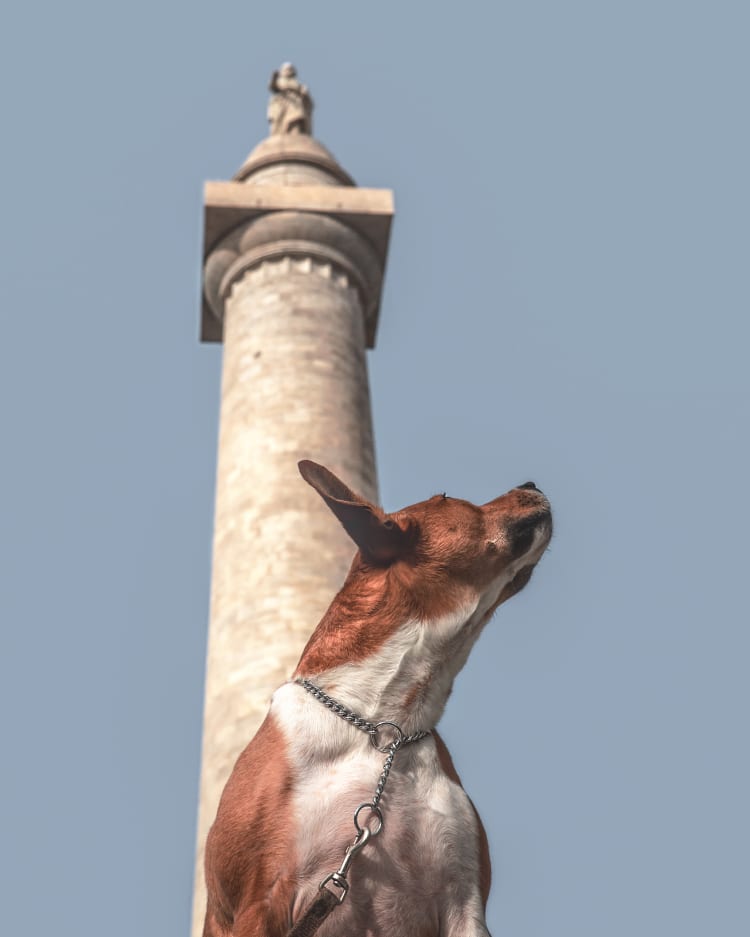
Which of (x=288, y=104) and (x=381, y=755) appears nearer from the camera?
(x=381, y=755)

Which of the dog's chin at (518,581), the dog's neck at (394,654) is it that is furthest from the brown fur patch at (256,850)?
the dog's chin at (518,581)

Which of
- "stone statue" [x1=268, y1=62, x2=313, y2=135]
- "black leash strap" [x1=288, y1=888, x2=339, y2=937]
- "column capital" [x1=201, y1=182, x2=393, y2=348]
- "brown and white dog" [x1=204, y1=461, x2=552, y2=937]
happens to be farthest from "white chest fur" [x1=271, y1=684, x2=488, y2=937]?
"stone statue" [x1=268, y1=62, x2=313, y2=135]

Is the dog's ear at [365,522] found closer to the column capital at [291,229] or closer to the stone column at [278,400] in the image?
the stone column at [278,400]

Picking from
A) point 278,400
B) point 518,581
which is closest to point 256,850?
point 518,581

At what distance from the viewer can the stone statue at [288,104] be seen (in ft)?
58.7

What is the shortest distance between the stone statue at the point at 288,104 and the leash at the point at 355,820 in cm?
1368

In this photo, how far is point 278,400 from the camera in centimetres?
1373

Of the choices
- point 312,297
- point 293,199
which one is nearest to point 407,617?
point 312,297

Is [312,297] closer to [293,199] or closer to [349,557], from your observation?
[293,199]

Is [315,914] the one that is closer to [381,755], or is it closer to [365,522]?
[381,755]

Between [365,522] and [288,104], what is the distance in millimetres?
13741

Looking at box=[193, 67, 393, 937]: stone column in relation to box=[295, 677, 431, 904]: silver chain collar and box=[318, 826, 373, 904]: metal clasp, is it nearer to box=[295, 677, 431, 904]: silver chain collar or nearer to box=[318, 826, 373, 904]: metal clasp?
box=[295, 677, 431, 904]: silver chain collar

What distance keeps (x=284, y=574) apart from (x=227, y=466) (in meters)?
1.77

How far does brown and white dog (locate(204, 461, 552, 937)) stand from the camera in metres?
4.67
